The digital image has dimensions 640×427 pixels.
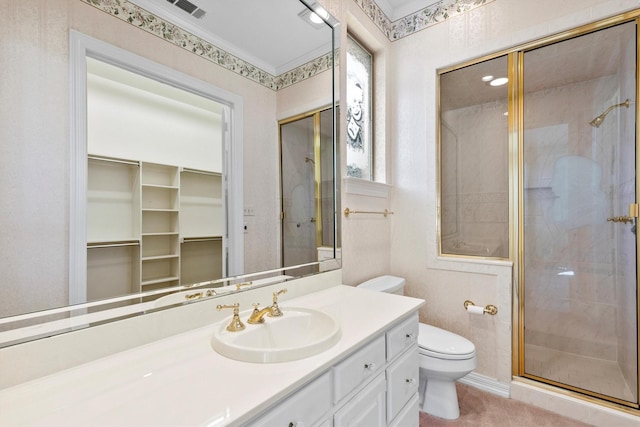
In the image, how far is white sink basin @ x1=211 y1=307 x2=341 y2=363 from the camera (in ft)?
2.69

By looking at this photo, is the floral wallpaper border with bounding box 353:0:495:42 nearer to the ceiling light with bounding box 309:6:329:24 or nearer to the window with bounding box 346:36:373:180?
the window with bounding box 346:36:373:180

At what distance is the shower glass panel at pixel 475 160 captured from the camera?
2.03 meters

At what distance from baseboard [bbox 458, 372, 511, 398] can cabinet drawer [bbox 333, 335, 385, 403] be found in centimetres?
132

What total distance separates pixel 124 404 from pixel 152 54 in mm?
1007

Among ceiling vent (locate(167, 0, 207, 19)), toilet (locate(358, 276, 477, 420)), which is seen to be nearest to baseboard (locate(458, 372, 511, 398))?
toilet (locate(358, 276, 477, 420))

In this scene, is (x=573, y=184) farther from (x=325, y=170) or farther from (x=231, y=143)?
(x=231, y=143)

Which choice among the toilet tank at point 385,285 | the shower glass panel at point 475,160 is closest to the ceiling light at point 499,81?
the shower glass panel at point 475,160

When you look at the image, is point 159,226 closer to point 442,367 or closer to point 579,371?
point 442,367

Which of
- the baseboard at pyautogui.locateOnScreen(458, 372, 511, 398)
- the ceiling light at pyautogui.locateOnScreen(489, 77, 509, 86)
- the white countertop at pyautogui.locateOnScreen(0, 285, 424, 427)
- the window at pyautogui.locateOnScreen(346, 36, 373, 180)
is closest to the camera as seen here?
the white countertop at pyautogui.locateOnScreen(0, 285, 424, 427)

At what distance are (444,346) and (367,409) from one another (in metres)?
0.84

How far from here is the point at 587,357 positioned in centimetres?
188

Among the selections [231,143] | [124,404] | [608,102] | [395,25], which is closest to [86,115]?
[231,143]

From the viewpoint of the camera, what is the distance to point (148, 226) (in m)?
0.94

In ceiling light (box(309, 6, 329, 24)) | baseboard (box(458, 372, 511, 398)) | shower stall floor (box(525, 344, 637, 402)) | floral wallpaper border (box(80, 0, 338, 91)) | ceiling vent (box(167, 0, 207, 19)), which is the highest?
ceiling light (box(309, 6, 329, 24))
